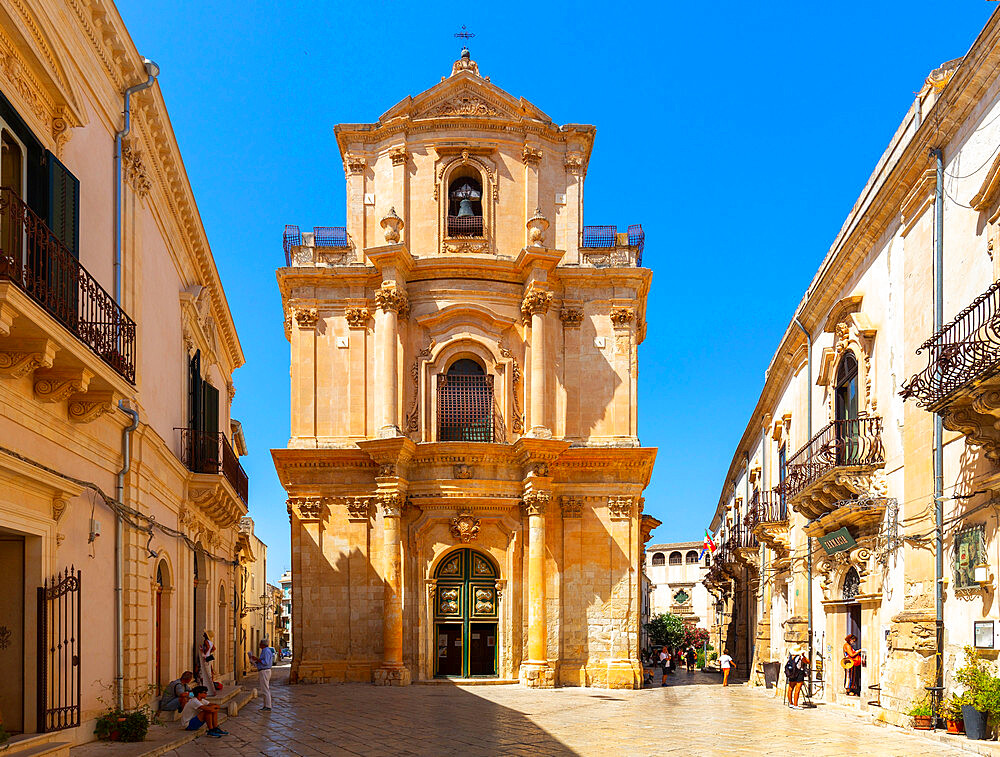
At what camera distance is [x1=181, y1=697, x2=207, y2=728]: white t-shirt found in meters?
14.2

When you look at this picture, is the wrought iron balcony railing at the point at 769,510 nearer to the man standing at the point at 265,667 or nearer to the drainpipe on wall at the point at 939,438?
the drainpipe on wall at the point at 939,438

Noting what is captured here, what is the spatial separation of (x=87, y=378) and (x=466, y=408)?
669 inches

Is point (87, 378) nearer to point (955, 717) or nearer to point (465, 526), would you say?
point (955, 717)

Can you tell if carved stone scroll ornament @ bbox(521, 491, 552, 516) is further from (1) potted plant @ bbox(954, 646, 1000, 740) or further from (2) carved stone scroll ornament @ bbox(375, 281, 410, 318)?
(1) potted plant @ bbox(954, 646, 1000, 740)

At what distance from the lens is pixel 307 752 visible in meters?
13.1

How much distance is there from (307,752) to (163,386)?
644 cm

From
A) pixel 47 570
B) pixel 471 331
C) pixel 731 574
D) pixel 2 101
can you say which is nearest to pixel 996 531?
pixel 47 570

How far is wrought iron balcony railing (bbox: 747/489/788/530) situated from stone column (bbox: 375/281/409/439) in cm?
973

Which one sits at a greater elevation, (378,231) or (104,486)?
(378,231)

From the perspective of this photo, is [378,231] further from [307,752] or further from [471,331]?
[307,752]

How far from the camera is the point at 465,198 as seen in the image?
28.1 m

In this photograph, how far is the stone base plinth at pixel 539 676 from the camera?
24.3m

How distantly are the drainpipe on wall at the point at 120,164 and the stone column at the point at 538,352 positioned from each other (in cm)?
1379

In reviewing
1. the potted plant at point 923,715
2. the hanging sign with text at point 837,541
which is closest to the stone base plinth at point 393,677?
the hanging sign with text at point 837,541
